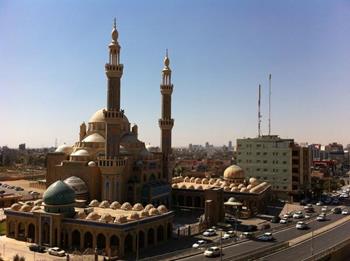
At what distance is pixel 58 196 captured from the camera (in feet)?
156

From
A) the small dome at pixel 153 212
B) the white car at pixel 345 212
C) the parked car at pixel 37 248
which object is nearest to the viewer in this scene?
the parked car at pixel 37 248

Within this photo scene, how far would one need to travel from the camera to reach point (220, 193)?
60719mm

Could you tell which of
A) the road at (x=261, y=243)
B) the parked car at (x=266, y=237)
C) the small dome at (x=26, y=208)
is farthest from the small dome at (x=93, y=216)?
the parked car at (x=266, y=237)

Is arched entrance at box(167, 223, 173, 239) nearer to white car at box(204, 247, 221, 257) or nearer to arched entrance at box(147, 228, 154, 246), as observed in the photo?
arched entrance at box(147, 228, 154, 246)

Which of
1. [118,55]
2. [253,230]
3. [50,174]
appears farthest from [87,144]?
[253,230]

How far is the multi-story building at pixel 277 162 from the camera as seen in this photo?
93188 millimetres

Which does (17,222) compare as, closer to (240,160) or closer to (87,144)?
(87,144)

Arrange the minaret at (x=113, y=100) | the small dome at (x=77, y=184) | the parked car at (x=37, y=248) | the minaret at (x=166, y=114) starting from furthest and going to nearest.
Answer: the minaret at (x=166, y=114), the minaret at (x=113, y=100), the small dome at (x=77, y=184), the parked car at (x=37, y=248)

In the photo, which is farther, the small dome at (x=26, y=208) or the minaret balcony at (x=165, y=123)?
the minaret balcony at (x=165, y=123)

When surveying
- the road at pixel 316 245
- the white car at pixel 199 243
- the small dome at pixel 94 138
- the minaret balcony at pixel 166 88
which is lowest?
the road at pixel 316 245

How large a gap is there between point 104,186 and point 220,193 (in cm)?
1635

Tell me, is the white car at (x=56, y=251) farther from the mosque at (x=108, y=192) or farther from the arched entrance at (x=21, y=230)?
the arched entrance at (x=21, y=230)

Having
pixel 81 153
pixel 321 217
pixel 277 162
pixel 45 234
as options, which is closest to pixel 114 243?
pixel 45 234

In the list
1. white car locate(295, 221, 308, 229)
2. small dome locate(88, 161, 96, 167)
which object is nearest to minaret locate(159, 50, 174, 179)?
small dome locate(88, 161, 96, 167)
